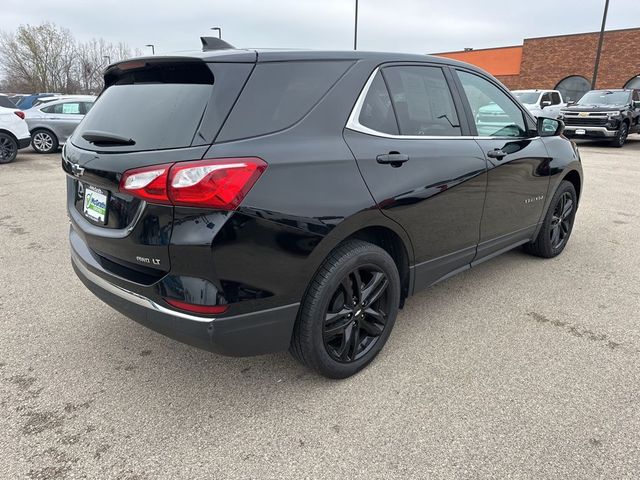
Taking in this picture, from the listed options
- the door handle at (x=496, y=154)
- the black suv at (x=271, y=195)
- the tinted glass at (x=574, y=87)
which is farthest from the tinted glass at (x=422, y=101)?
the tinted glass at (x=574, y=87)

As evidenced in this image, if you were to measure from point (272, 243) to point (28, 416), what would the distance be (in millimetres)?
1529

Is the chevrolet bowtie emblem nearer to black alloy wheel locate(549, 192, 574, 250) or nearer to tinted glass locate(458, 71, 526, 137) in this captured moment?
tinted glass locate(458, 71, 526, 137)

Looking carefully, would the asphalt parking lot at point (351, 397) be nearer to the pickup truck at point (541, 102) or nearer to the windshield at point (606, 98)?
the windshield at point (606, 98)

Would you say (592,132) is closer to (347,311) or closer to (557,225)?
(557,225)

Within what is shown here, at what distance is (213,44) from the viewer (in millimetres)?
2582

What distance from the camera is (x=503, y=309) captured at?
3.49m

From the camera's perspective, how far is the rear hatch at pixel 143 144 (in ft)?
6.54

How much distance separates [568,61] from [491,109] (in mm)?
33438

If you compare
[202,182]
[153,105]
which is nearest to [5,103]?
[153,105]

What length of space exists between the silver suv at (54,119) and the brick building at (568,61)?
26.0 metres

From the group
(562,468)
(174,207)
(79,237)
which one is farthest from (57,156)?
(562,468)

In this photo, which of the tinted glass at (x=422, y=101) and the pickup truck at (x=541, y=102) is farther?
the pickup truck at (x=541, y=102)

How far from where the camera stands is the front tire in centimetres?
229

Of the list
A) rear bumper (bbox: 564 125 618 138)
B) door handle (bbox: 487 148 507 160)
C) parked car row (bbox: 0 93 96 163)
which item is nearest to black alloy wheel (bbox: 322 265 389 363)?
door handle (bbox: 487 148 507 160)
